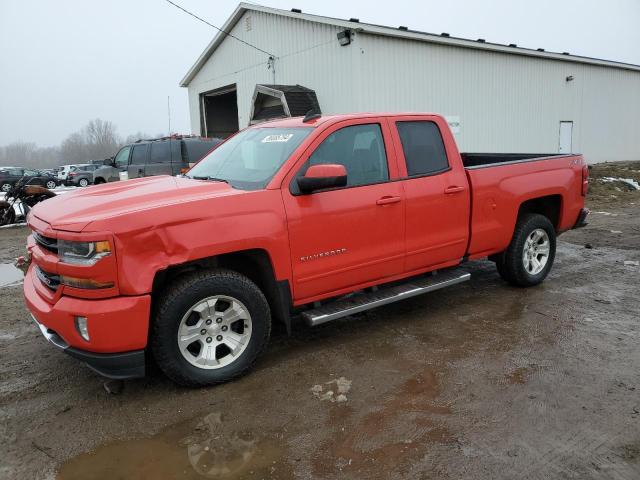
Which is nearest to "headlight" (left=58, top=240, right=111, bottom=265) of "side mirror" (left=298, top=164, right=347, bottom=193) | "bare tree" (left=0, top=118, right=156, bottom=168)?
"side mirror" (left=298, top=164, right=347, bottom=193)

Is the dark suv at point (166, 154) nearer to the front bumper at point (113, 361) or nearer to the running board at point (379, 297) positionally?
the running board at point (379, 297)

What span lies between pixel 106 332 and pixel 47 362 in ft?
4.48

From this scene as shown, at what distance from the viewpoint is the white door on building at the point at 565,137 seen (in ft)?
72.8

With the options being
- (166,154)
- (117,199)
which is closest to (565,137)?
(166,154)

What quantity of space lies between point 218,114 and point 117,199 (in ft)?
73.8

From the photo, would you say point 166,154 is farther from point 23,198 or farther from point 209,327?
point 209,327

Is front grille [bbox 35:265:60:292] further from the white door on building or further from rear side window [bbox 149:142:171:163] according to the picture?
the white door on building

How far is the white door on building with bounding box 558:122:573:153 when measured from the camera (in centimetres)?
2220

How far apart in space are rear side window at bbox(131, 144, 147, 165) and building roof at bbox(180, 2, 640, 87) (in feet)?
22.0

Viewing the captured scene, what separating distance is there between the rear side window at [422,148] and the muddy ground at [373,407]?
1.46 m

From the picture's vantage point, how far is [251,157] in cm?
439

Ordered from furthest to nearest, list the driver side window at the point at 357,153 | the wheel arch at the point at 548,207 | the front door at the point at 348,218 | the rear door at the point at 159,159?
the rear door at the point at 159,159, the wheel arch at the point at 548,207, the driver side window at the point at 357,153, the front door at the point at 348,218

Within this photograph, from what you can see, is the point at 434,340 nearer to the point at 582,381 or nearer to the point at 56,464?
the point at 582,381

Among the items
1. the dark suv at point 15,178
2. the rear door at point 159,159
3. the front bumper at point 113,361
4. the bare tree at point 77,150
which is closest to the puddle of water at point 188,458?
the front bumper at point 113,361
